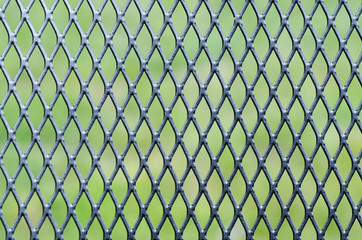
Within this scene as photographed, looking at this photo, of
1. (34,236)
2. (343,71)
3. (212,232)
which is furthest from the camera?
(343,71)

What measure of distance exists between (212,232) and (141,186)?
1.13 feet

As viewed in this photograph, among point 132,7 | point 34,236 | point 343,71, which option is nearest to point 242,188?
point 343,71

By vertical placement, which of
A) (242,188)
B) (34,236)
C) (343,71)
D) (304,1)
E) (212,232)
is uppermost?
(304,1)

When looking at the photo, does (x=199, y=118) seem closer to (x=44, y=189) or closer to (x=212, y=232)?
(x=212, y=232)

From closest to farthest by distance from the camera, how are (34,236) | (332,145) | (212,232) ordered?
(34,236), (212,232), (332,145)

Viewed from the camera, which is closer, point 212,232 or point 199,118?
point 212,232

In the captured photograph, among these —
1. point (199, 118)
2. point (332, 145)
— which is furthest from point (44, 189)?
point (332, 145)

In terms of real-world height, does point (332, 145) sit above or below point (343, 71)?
Answer: below

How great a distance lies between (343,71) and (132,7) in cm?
102

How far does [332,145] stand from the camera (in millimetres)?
2895

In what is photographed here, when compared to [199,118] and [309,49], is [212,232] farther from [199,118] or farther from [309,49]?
[309,49]

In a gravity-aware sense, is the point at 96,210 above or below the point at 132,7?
below

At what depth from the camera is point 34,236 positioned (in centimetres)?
164

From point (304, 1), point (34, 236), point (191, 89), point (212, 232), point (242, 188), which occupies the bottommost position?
point (34, 236)
